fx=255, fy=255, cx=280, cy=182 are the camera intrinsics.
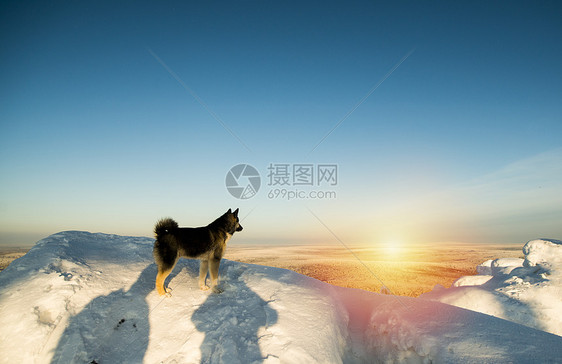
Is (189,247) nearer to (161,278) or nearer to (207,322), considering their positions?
(161,278)

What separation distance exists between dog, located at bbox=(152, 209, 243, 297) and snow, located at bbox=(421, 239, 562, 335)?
8.20 metres

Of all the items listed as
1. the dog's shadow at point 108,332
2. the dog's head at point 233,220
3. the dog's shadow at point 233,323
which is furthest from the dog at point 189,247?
the dog's shadow at point 108,332

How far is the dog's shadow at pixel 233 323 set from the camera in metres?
4.25

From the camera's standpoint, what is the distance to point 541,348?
459 centimetres

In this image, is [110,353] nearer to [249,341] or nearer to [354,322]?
[249,341]

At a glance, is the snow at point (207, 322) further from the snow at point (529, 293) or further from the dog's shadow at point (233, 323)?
the snow at point (529, 293)

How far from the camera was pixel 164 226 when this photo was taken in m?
5.75

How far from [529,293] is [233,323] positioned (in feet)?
31.4

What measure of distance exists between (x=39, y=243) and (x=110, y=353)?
3770 mm

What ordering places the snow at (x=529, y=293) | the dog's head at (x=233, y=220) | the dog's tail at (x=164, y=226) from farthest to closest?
the snow at (x=529, y=293) < the dog's head at (x=233, y=220) < the dog's tail at (x=164, y=226)

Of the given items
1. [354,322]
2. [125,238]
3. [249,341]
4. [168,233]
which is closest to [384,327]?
[354,322]

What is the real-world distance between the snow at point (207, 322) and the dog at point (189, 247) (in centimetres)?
39

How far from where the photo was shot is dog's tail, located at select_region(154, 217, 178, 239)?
5.64m

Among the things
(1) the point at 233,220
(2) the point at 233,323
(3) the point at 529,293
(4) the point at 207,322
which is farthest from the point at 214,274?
(3) the point at 529,293
